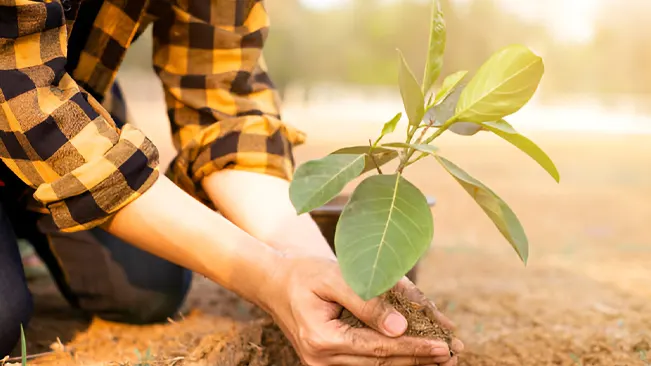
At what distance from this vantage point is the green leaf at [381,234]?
69 centimetres

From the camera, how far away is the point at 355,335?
80 cm

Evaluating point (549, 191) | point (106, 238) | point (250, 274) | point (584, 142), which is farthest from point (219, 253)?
point (584, 142)

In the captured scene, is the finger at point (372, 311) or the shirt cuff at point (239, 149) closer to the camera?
the finger at point (372, 311)

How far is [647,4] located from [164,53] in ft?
38.5

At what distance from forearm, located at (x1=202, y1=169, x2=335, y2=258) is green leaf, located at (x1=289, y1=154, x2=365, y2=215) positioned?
0.28 metres

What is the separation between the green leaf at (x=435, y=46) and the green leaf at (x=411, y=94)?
35 millimetres

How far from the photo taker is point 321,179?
729 mm

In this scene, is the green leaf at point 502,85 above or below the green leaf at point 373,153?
above

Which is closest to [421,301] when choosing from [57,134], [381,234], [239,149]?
[381,234]

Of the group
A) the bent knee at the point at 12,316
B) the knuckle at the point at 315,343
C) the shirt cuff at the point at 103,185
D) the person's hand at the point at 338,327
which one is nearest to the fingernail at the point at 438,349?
the person's hand at the point at 338,327

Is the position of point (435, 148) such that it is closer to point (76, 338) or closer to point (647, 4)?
point (76, 338)

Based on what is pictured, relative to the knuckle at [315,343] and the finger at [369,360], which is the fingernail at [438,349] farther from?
the knuckle at [315,343]

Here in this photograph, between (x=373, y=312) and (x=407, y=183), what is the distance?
0.16m

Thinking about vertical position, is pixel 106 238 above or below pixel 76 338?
above
